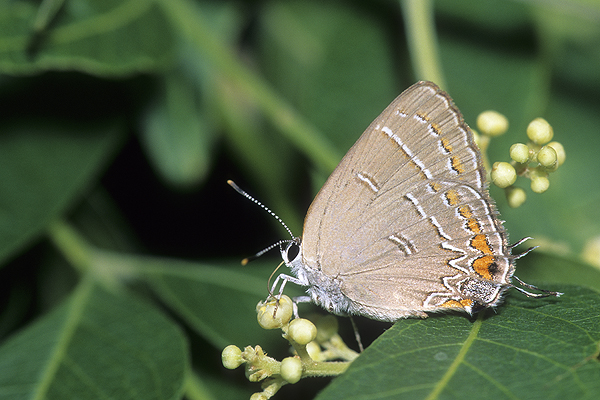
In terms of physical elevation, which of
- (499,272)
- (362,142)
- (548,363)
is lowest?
(548,363)

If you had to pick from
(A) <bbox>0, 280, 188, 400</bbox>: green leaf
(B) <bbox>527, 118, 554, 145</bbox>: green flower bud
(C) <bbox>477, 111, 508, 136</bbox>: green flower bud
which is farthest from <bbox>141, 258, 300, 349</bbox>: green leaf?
(B) <bbox>527, 118, 554, 145</bbox>: green flower bud

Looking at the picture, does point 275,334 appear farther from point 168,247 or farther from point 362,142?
point 362,142

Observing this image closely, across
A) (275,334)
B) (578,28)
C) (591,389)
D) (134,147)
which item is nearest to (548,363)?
(591,389)

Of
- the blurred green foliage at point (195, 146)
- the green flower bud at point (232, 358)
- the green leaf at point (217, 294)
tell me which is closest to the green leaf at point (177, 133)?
the blurred green foliage at point (195, 146)

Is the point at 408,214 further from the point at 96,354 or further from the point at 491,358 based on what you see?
the point at 96,354

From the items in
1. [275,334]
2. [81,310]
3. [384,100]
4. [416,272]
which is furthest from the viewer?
[384,100]

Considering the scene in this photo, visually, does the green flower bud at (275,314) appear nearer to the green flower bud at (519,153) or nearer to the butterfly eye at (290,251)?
the butterfly eye at (290,251)
